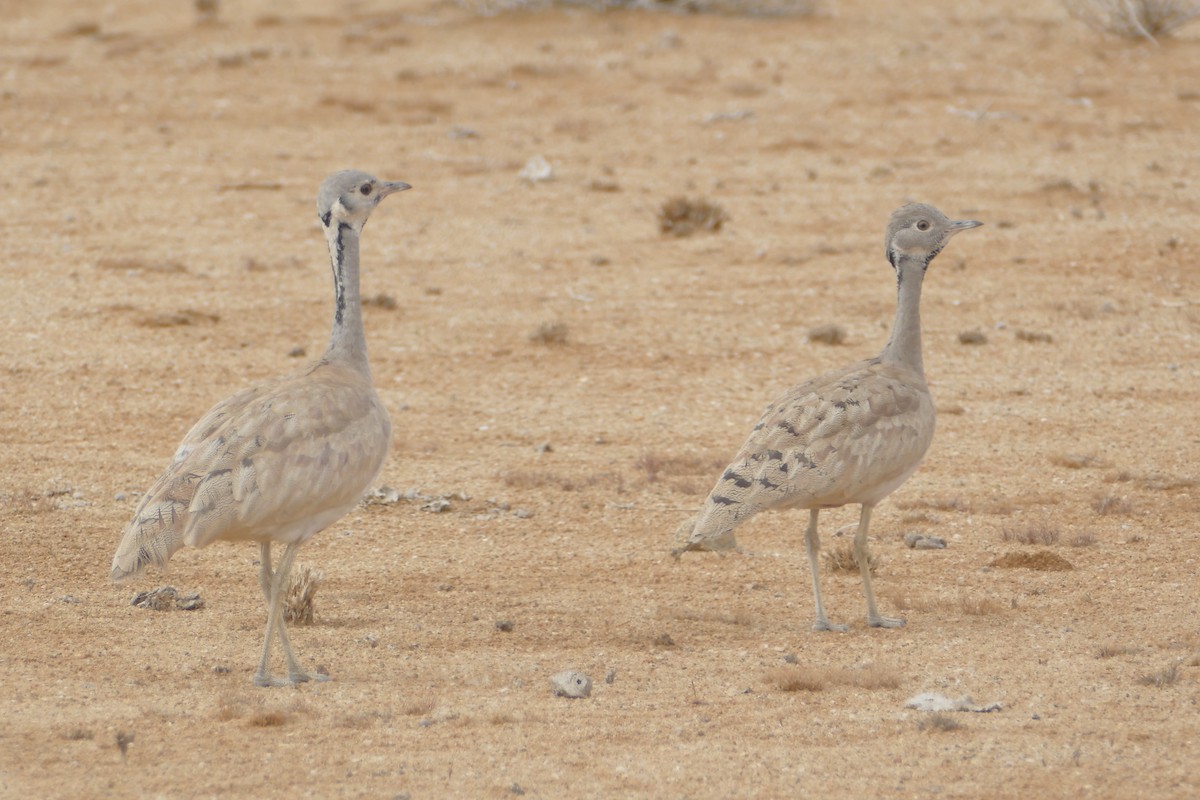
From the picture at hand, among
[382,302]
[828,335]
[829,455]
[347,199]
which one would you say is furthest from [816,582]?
[382,302]

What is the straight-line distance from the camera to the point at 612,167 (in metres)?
17.7

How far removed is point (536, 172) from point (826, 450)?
10.5m

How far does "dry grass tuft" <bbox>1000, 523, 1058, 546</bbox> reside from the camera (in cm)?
831

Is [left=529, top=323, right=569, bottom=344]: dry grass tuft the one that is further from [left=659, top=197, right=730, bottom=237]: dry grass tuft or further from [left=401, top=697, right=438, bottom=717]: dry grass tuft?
[left=401, top=697, right=438, bottom=717]: dry grass tuft

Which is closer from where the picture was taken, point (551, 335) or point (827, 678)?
point (827, 678)

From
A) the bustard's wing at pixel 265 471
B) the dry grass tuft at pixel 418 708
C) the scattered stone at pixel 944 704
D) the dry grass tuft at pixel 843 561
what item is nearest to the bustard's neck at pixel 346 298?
the bustard's wing at pixel 265 471

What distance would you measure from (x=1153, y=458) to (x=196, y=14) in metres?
21.0

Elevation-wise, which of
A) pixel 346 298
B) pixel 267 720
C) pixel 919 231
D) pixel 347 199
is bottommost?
pixel 267 720

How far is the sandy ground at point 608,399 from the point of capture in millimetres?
5875

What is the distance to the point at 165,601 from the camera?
7.24 metres

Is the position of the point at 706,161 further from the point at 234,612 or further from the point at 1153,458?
the point at 234,612

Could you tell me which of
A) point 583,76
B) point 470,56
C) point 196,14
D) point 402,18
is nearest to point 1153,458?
point 583,76

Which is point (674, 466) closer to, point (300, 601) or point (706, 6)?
point (300, 601)

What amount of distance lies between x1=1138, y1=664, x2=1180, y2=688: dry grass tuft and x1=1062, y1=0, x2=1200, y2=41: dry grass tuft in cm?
1819
